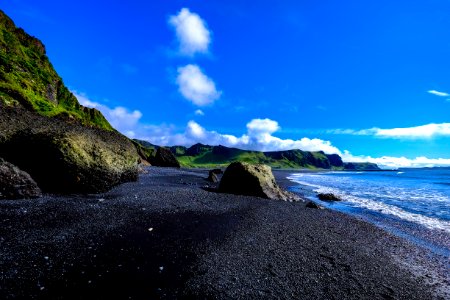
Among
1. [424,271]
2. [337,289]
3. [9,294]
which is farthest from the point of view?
[424,271]

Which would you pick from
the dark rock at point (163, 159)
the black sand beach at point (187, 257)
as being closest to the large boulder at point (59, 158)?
the black sand beach at point (187, 257)

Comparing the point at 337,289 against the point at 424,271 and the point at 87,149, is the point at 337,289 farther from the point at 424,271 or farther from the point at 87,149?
the point at 87,149

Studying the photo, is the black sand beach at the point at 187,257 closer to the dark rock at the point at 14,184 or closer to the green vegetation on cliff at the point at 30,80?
the dark rock at the point at 14,184

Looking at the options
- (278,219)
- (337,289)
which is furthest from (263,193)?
(337,289)

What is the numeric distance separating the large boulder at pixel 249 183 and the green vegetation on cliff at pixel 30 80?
30830mm

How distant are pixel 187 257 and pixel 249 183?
15.7m

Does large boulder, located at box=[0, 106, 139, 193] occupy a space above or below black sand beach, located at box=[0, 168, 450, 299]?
above

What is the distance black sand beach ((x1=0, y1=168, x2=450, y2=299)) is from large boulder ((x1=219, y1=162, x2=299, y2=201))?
883 cm

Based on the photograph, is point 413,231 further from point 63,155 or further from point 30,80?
point 30,80

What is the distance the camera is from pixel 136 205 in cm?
1453

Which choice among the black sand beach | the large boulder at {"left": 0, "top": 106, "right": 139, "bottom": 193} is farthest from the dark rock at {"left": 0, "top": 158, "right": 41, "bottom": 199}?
the large boulder at {"left": 0, "top": 106, "right": 139, "bottom": 193}

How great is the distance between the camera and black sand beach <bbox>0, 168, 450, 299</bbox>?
7230 mm

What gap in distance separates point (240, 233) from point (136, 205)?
5790 millimetres

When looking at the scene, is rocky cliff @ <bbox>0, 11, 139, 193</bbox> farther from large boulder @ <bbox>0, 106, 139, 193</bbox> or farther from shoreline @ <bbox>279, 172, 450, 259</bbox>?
shoreline @ <bbox>279, 172, 450, 259</bbox>
